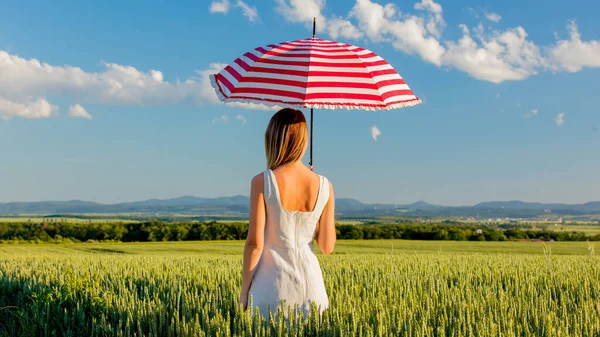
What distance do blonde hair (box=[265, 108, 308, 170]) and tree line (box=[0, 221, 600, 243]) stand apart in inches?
1135

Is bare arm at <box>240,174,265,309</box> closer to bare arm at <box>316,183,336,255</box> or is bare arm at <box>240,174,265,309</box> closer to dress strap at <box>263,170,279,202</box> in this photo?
dress strap at <box>263,170,279,202</box>

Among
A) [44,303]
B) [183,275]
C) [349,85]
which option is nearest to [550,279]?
[349,85]

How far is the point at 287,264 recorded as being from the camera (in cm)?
462

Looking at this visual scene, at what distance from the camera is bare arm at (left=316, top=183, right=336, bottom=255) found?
4.75 meters

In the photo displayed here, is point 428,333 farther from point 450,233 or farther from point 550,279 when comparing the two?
point 450,233

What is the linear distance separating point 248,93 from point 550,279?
6.42 metres

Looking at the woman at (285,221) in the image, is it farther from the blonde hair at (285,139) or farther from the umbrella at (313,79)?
the umbrella at (313,79)

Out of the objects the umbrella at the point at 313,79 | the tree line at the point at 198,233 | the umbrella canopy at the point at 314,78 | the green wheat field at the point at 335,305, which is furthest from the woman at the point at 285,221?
the tree line at the point at 198,233

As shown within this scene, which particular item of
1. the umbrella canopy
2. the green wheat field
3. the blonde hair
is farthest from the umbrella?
the green wheat field

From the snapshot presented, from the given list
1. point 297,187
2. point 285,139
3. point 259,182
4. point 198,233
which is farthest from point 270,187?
point 198,233

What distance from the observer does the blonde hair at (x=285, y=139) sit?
453cm

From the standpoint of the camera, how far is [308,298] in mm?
4691

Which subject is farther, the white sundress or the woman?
the white sundress

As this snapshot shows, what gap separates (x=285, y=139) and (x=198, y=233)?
1212 inches
